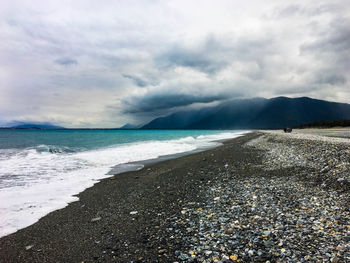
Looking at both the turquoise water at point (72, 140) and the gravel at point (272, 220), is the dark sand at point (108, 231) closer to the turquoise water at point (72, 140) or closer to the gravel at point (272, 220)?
the gravel at point (272, 220)

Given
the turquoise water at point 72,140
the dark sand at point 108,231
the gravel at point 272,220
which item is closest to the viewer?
the gravel at point 272,220

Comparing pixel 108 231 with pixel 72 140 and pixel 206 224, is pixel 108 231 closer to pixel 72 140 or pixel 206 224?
pixel 206 224

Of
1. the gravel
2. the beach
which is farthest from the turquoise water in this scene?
the gravel

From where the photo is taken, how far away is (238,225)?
5270 mm

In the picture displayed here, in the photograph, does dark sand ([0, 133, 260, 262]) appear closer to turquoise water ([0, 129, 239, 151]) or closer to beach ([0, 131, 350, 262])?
beach ([0, 131, 350, 262])

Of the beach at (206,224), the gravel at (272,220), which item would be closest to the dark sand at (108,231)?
the beach at (206,224)

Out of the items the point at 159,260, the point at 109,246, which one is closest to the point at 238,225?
the point at 159,260

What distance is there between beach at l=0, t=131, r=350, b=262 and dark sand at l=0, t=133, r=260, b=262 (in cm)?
3

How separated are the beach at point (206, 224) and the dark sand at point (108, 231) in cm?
3

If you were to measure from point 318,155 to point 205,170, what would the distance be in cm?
716

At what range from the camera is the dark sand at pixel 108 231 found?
470 centimetres

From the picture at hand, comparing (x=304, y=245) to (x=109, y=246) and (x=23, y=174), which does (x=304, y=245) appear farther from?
(x=23, y=174)

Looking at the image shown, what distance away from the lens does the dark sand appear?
470cm

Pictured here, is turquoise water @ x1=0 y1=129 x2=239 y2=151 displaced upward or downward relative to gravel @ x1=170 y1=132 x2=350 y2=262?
upward
